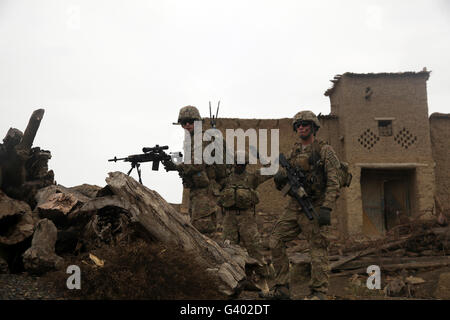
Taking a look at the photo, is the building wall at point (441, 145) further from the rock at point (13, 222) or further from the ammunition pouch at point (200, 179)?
the rock at point (13, 222)

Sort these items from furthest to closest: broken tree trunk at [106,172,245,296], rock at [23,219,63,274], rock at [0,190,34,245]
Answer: rock at [0,190,34,245], broken tree trunk at [106,172,245,296], rock at [23,219,63,274]

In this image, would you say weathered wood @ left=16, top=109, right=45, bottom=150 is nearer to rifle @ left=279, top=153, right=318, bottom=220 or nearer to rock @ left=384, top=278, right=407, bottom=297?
rifle @ left=279, top=153, right=318, bottom=220

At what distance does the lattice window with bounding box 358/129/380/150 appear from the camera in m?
13.7

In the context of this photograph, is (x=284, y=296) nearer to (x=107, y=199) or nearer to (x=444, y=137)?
(x=107, y=199)

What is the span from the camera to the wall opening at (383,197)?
14781 millimetres

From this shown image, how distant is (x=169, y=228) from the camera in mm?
4691

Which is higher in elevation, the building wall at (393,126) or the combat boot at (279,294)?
the building wall at (393,126)

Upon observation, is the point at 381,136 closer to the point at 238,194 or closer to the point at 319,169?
the point at 238,194

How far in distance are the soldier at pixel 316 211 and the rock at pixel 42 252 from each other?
249 cm

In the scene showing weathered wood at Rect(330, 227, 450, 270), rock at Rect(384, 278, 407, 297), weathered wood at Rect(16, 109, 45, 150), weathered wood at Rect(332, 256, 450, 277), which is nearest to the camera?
weathered wood at Rect(16, 109, 45, 150)

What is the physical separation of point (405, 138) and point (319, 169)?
9.51 meters

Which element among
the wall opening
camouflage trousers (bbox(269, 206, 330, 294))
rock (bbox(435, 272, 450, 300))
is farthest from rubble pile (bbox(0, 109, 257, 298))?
the wall opening

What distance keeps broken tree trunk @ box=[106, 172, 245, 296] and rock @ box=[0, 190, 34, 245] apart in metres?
1.10

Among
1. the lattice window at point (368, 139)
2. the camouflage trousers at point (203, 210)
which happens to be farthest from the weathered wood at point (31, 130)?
the lattice window at point (368, 139)
